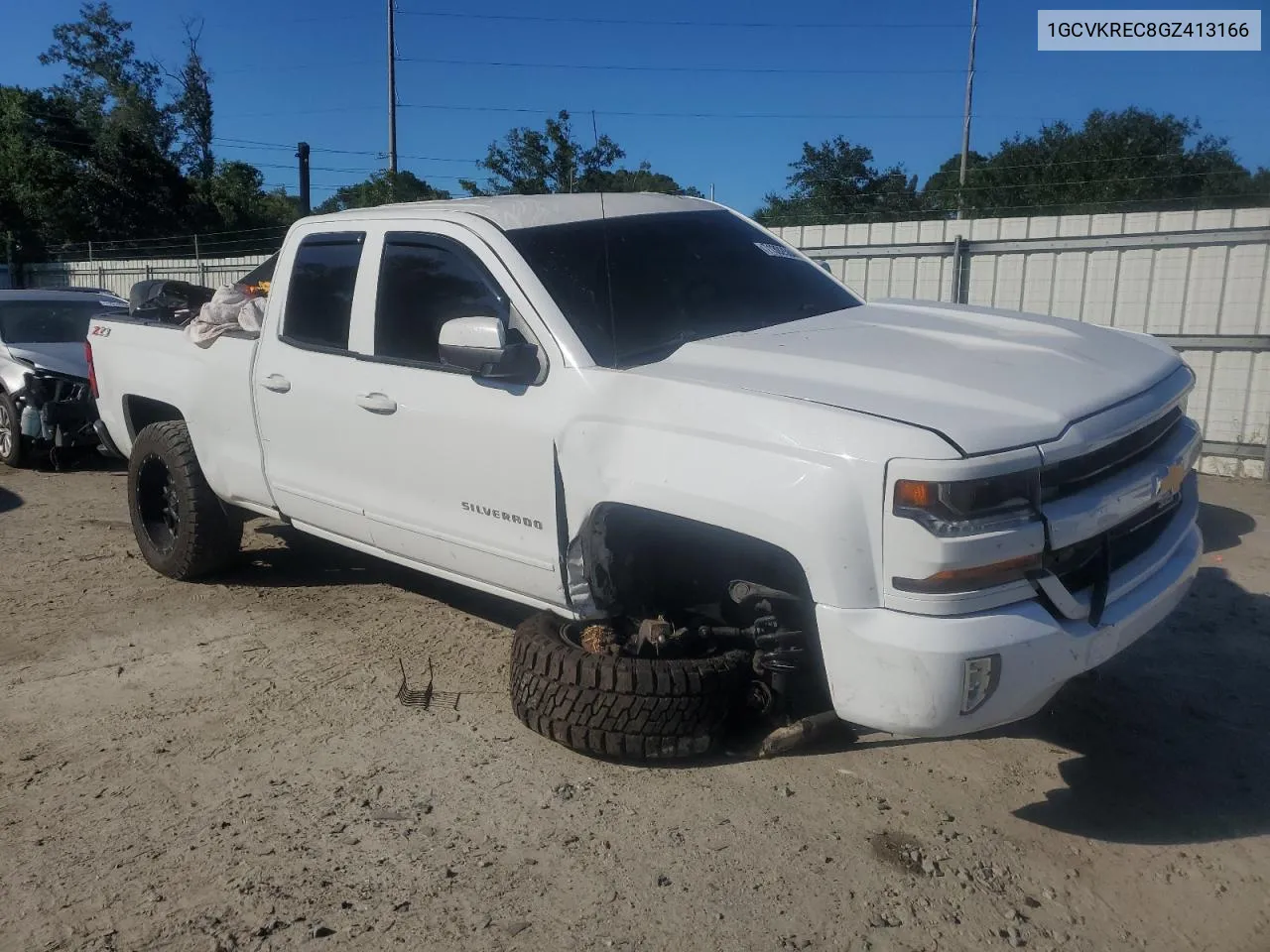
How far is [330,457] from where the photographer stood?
4.59 m

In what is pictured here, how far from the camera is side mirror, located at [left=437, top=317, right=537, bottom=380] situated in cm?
362

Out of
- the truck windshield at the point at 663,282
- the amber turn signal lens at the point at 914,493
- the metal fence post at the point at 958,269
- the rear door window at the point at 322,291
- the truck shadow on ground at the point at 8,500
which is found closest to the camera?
the amber turn signal lens at the point at 914,493

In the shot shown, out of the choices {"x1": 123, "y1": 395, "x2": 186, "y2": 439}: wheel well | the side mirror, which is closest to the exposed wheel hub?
{"x1": 123, "y1": 395, "x2": 186, "y2": 439}: wheel well

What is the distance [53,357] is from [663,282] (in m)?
7.69

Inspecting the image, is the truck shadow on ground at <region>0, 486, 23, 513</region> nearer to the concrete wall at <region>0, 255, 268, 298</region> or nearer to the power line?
the concrete wall at <region>0, 255, 268, 298</region>

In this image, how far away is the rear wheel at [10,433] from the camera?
9.41 metres

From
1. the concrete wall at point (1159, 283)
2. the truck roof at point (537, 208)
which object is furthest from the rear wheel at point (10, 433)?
the concrete wall at point (1159, 283)

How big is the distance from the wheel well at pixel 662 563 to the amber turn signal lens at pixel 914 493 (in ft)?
1.99

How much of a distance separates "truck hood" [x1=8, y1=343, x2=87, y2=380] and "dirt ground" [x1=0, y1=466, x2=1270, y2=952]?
5246 millimetres

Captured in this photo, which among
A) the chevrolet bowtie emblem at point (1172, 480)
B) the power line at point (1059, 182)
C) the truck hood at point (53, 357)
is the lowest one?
the truck hood at point (53, 357)

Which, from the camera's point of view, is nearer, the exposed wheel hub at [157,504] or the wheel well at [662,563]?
the wheel well at [662,563]

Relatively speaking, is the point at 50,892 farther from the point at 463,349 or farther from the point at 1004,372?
the point at 1004,372

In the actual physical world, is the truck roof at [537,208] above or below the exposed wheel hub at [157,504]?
above

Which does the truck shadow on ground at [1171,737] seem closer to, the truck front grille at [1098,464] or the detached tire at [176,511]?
the truck front grille at [1098,464]
